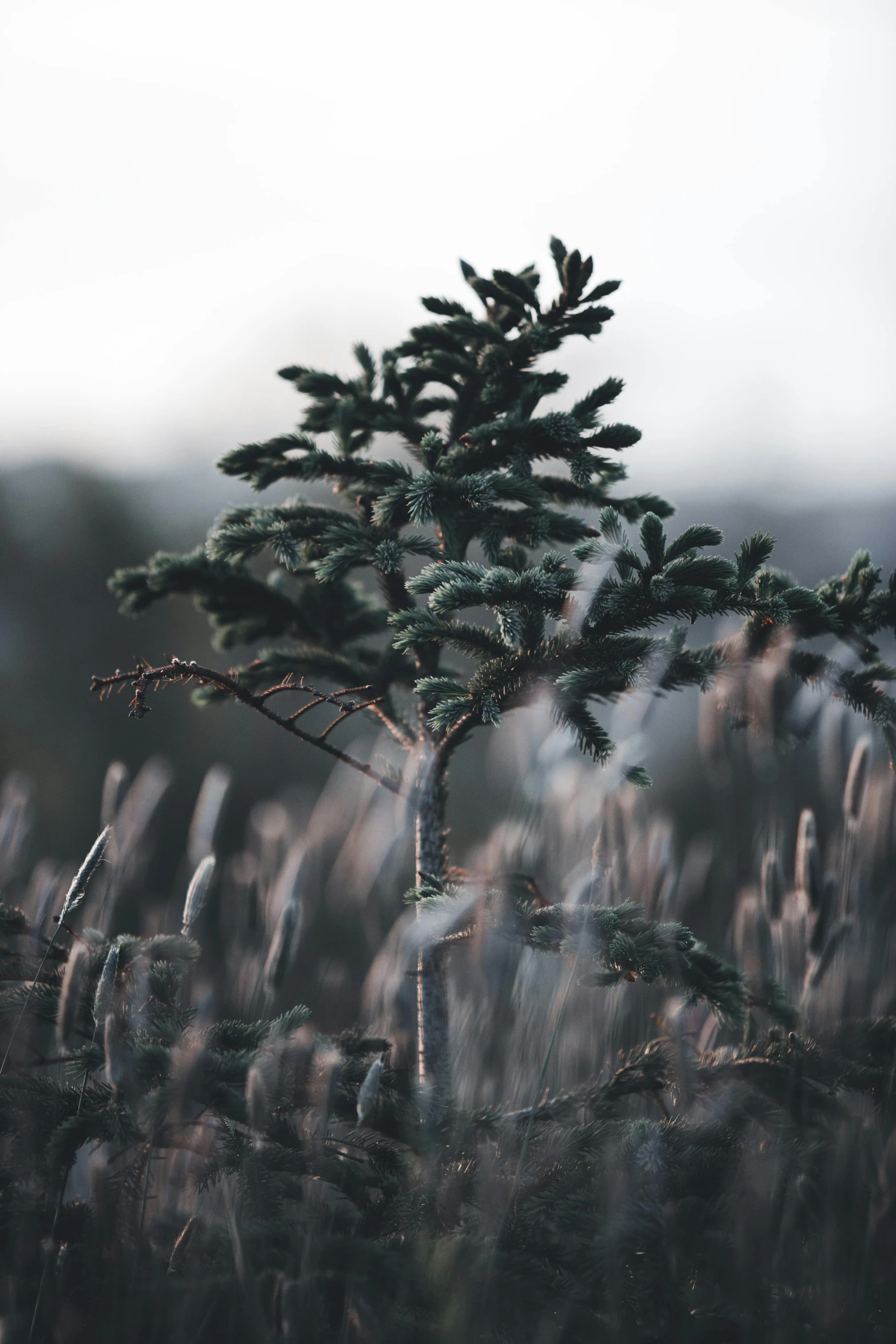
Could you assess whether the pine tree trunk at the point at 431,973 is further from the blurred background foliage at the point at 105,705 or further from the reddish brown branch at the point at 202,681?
the blurred background foliage at the point at 105,705

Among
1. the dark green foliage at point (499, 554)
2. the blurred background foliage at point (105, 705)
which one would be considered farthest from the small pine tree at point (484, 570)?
the blurred background foliage at point (105, 705)

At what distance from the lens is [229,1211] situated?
100 centimetres

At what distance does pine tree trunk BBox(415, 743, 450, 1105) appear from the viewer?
1.37 m

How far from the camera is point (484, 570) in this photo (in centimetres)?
114

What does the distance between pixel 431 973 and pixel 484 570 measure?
72cm

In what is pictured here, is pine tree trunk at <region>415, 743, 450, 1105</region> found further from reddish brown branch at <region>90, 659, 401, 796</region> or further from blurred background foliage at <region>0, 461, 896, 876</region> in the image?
blurred background foliage at <region>0, 461, 896, 876</region>

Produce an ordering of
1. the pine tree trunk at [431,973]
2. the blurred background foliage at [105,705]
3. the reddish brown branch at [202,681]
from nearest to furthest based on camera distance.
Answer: the reddish brown branch at [202,681] → the pine tree trunk at [431,973] → the blurred background foliage at [105,705]

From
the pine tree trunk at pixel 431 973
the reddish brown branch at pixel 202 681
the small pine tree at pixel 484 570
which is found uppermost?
the small pine tree at pixel 484 570

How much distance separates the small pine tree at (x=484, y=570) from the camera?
A: 1115 millimetres

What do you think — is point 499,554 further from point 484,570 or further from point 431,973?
point 431,973

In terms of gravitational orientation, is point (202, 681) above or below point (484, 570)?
below

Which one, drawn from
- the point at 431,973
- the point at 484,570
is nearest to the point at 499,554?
the point at 484,570

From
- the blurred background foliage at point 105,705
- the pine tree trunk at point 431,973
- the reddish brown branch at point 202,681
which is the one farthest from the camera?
the blurred background foliage at point 105,705

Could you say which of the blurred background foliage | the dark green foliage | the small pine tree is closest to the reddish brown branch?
the small pine tree
